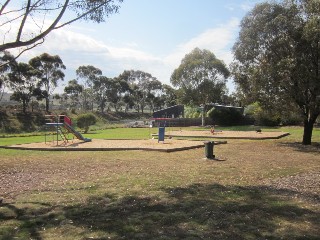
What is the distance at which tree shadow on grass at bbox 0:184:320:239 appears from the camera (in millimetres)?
4875

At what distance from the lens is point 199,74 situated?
52.1 metres

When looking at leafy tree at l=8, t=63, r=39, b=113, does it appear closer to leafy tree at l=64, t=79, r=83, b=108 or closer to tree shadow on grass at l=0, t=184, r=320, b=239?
leafy tree at l=64, t=79, r=83, b=108

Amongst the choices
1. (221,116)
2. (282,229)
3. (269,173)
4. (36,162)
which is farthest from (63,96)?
(282,229)

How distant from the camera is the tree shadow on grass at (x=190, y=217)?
4875 millimetres

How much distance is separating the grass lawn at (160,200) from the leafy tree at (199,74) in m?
40.8

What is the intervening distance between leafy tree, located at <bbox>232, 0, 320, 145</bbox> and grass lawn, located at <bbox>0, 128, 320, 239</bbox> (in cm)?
616

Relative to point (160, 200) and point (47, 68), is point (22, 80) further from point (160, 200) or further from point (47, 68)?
point (160, 200)

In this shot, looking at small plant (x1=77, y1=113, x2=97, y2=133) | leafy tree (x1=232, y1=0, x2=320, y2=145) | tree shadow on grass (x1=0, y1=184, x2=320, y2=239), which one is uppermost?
leafy tree (x1=232, y1=0, x2=320, y2=145)

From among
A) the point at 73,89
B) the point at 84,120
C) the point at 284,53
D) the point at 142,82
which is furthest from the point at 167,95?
the point at 284,53

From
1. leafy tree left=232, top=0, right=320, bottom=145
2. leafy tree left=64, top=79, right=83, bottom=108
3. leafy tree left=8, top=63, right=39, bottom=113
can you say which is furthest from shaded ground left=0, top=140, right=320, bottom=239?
leafy tree left=64, top=79, right=83, bottom=108

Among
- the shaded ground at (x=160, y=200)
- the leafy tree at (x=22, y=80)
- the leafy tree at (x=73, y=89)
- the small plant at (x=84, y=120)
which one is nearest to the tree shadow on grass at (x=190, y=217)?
the shaded ground at (x=160, y=200)

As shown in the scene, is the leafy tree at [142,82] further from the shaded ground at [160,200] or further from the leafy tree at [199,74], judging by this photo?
the shaded ground at [160,200]

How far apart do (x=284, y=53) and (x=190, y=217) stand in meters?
13.7

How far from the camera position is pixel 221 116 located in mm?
41906
